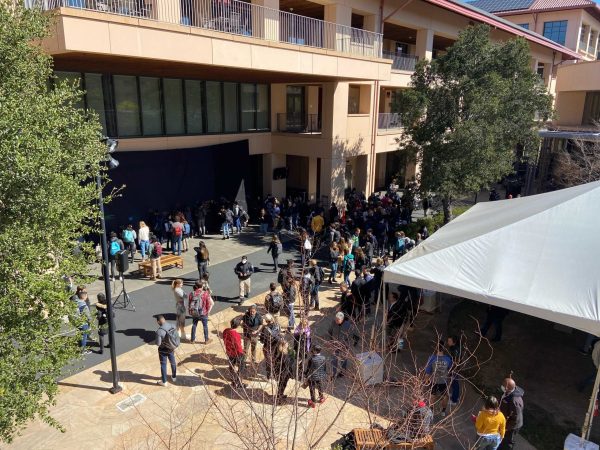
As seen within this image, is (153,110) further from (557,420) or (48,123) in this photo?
(557,420)

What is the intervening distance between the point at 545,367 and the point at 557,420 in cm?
184

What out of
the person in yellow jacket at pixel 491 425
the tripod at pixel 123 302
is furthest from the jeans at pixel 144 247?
the person in yellow jacket at pixel 491 425

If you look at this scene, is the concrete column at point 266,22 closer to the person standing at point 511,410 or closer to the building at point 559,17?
the person standing at point 511,410

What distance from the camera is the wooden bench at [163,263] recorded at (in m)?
14.0

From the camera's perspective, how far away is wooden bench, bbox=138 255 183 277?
14.0 m

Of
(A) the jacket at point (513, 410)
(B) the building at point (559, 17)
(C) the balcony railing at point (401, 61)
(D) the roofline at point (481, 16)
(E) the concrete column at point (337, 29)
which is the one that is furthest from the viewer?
(B) the building at point (559, 17)

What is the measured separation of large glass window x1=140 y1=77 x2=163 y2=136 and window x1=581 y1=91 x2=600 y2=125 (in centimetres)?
3198

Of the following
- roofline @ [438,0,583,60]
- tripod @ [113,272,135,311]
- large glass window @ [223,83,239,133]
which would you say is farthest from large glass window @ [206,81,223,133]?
roofline @ [438,0,583,60]

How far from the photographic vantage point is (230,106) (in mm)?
20062

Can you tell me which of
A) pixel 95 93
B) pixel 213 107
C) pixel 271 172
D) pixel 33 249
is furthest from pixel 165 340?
pixel 271 172

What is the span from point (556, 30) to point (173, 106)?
134 feet

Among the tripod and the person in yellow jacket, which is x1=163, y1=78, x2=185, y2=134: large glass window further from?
the person in yellow jacket

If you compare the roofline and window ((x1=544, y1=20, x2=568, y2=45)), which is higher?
window ((x1=544, y1=20, x2=568, y2=45))

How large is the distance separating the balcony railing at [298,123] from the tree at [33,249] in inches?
632
